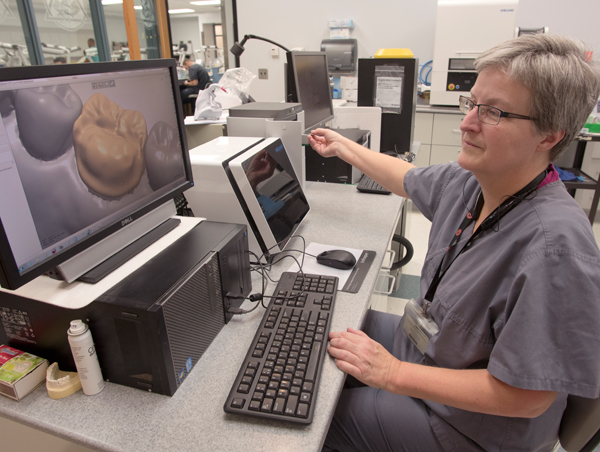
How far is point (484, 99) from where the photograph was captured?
831 millimetres

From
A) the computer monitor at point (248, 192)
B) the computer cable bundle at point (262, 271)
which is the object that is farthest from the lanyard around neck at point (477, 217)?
the computer monitor at point (248, 192)

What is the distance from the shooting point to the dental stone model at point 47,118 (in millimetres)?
638

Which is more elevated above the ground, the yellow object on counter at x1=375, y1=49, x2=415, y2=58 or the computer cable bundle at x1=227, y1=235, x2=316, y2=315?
the yellow object on counter at x1=375, y1=49, x2=415, y2=58

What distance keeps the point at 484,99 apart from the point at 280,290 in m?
0.63

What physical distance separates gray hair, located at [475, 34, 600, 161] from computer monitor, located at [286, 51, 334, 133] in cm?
106

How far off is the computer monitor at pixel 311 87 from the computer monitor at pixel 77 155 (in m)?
0.86

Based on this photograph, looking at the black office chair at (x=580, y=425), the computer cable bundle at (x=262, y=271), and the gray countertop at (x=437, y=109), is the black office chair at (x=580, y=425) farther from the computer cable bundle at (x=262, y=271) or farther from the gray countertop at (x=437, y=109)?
the gray countertop at (x=437, y=109)

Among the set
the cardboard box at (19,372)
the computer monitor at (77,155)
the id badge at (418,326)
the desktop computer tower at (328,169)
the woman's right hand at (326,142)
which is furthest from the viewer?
the desktop computer tower at (328,169)

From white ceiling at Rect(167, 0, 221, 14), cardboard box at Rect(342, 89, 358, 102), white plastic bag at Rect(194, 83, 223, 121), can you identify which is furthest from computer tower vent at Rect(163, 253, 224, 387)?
white ceiling at Rect(167, 0, 221, 14)

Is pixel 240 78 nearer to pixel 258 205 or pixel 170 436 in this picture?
pixel 258 205

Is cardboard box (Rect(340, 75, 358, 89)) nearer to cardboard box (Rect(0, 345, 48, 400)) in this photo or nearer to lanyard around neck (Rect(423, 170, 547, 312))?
lanyard around neck (Rect(423, 170, 547, 312))

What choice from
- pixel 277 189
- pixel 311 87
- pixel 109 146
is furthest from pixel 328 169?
pixel 109 146

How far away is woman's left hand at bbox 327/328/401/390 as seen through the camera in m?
0.82

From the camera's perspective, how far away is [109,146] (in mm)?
804
